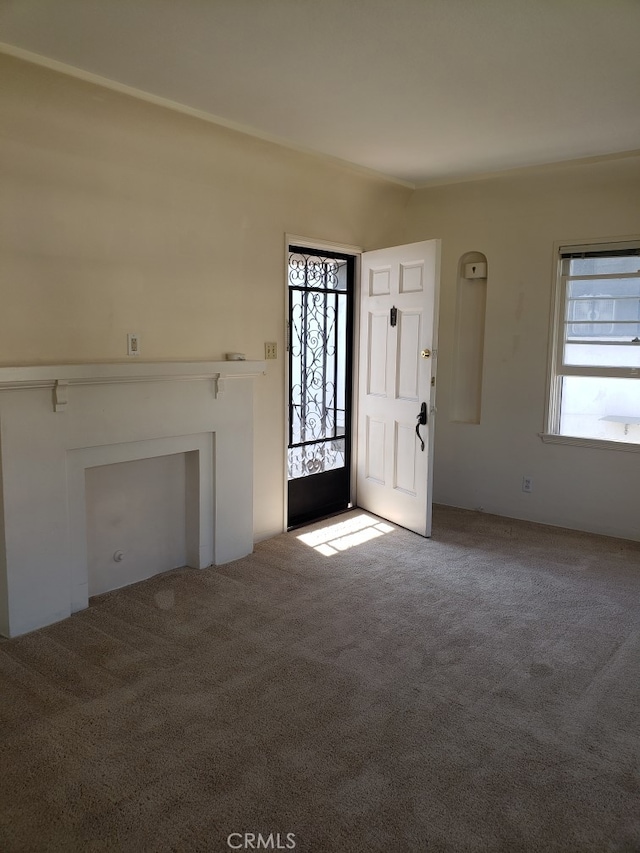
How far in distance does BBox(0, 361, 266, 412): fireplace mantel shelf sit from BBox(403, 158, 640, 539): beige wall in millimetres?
2019

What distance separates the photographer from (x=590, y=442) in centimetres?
464

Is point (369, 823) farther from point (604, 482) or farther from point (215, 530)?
point (604, 482)

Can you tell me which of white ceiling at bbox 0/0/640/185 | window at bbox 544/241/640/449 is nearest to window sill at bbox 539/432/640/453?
window at bbox 544/241/640/449

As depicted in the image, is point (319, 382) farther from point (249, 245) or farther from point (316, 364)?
point (249, 245)

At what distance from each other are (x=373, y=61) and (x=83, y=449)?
2240mm

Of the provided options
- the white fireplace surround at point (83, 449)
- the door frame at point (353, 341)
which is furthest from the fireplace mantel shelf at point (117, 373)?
the door frame at point (353, 341)

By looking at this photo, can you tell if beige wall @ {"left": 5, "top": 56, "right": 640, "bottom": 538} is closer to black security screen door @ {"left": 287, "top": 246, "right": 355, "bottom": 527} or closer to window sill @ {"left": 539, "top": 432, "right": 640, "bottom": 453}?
window sill @ {"left": 539, "top": 432, "right": 640, "bottom": 453}

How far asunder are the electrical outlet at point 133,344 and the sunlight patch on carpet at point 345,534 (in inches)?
68.1

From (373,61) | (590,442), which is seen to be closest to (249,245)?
(373,61)

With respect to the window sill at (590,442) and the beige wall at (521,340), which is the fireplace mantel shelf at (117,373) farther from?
the window sill at (590,442)

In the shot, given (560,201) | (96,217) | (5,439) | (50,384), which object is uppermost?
(560,201)

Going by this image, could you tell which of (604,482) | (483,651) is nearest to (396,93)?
(483,651)

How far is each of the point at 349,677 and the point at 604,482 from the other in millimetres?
2780

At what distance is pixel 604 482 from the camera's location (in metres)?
4.64
